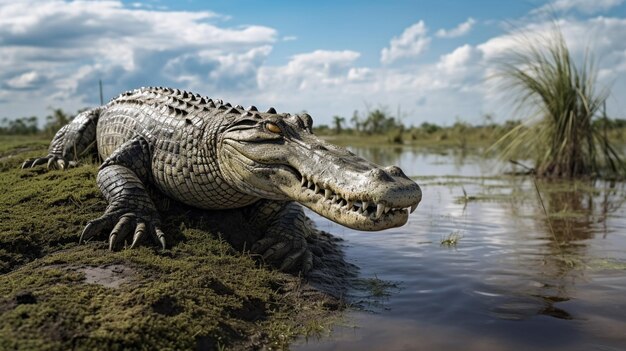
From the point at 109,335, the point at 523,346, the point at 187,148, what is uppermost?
the point at 187,148

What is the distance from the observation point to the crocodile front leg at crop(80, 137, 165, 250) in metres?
4.11

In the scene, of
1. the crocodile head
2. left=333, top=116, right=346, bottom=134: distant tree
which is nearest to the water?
the crocodile head

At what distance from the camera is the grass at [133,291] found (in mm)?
2787

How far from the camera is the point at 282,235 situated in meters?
4.49

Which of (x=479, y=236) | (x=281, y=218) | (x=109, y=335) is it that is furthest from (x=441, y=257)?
(x=109, y=335)

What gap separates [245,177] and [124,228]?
91cm

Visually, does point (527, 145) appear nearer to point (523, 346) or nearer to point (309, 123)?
point (309, 123)

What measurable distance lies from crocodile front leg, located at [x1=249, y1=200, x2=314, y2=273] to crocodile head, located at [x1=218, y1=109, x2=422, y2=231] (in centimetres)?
42

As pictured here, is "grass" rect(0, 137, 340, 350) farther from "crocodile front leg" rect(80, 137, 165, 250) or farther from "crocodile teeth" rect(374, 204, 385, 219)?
"crocodile teeth" rect(374, 204, 385, 219)

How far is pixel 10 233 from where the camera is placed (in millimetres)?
4043

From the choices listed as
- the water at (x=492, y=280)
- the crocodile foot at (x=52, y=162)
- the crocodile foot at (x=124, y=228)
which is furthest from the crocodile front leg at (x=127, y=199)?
the crocodile foot at (x=52, y=162)

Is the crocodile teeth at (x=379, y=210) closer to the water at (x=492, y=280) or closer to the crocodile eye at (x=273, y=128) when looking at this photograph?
the water at (x=492, y=280)

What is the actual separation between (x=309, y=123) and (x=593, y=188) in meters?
7.03

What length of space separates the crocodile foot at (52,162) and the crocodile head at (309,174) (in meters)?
2.79
